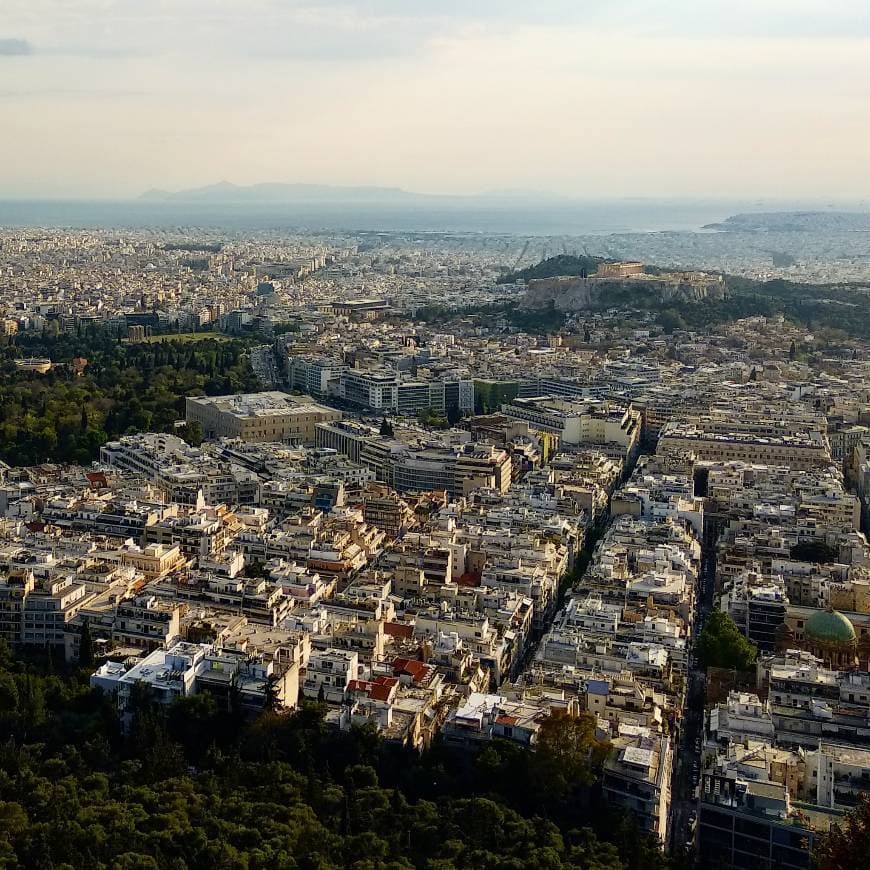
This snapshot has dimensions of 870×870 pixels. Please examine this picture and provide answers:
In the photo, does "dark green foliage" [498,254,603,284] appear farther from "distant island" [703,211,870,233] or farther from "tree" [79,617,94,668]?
"distant island" [703,211,870,233]

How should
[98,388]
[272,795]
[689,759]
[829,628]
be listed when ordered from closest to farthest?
[272,795], [689,759], [829,628], [98,388]

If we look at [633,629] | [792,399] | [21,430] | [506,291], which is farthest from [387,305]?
[633,629]

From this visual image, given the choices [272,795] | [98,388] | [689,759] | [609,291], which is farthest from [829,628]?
[609,291]

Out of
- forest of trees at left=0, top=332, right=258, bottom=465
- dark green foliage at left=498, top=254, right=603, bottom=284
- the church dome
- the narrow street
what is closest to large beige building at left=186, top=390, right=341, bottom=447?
forest of trees at left=0, top=332, right=258, bottom=465

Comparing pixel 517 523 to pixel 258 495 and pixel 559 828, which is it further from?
pixel 559 828

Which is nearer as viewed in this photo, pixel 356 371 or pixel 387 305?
pixel 356 371

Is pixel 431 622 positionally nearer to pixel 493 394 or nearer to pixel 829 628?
pixel 829 628
